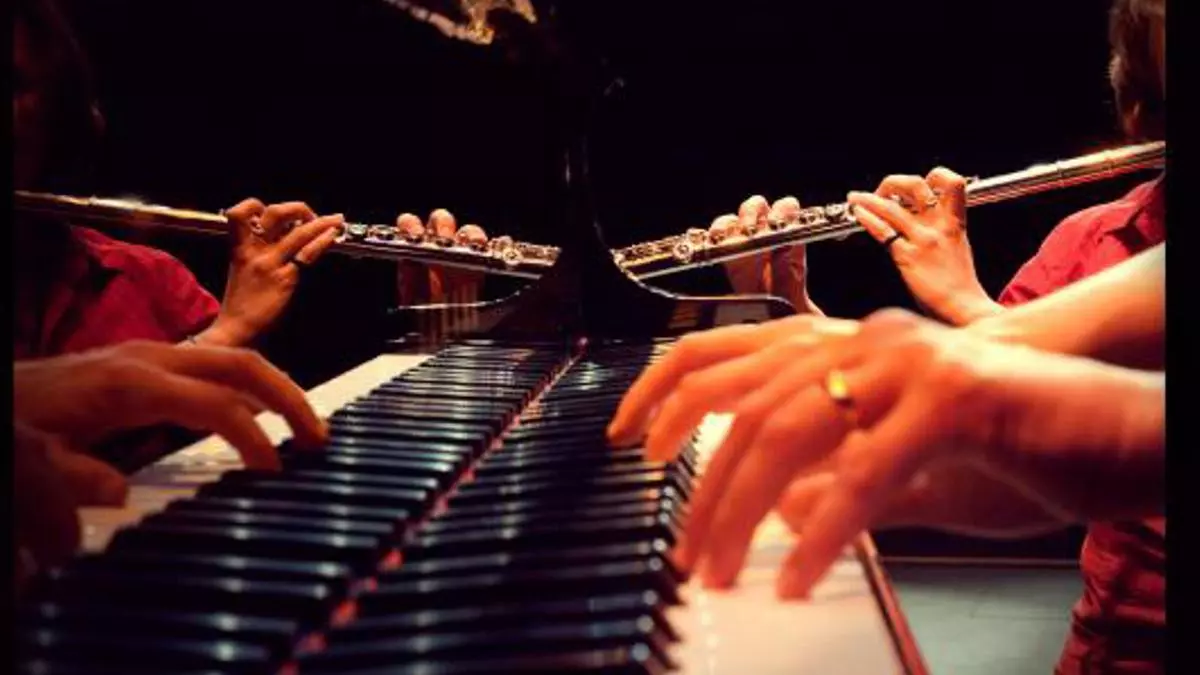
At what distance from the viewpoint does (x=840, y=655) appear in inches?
22.6

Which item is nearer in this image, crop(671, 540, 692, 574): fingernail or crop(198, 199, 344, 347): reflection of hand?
crop(671, 540, 692, 574): fingernail

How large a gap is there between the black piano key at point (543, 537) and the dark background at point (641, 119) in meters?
3.19

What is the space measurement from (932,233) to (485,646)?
2231mm

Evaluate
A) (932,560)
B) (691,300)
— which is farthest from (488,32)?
(932,560)

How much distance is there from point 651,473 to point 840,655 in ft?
0.82

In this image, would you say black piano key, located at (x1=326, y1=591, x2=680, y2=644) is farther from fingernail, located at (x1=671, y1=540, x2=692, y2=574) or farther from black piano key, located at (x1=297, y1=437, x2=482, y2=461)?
black piano key, located at (x1=297, y1=437, x2=482, y2=461)

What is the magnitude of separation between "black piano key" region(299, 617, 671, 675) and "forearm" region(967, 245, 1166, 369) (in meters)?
0.56

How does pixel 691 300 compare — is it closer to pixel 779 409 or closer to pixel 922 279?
pixel 779 409

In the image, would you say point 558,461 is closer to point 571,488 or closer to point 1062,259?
point 571,488

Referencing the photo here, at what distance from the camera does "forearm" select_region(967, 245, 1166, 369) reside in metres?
0.92

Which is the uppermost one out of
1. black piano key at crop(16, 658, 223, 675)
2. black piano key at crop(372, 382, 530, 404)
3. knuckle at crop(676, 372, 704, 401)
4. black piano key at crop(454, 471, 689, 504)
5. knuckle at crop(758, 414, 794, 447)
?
knuckle at crop(676, 372, 704, 401)

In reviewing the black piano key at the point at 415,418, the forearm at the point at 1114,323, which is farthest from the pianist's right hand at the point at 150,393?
the forearm at the point at 1114,323

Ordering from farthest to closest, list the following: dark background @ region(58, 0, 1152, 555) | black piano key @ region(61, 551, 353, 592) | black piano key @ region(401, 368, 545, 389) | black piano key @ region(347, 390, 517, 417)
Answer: dark background @ region(58, 0, 1152, 555) < black piano key @ region(401, 368, 545, 389) < black piano key @ region(347, 390, 517, 417) < black piano key @ region(61, 551, 353, 592)

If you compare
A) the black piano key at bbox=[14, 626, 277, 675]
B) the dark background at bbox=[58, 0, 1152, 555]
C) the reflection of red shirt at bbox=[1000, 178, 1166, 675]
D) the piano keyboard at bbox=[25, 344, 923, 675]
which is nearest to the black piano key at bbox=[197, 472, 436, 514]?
the piano keyboard at bbox=[25, 344, 923, 675]
